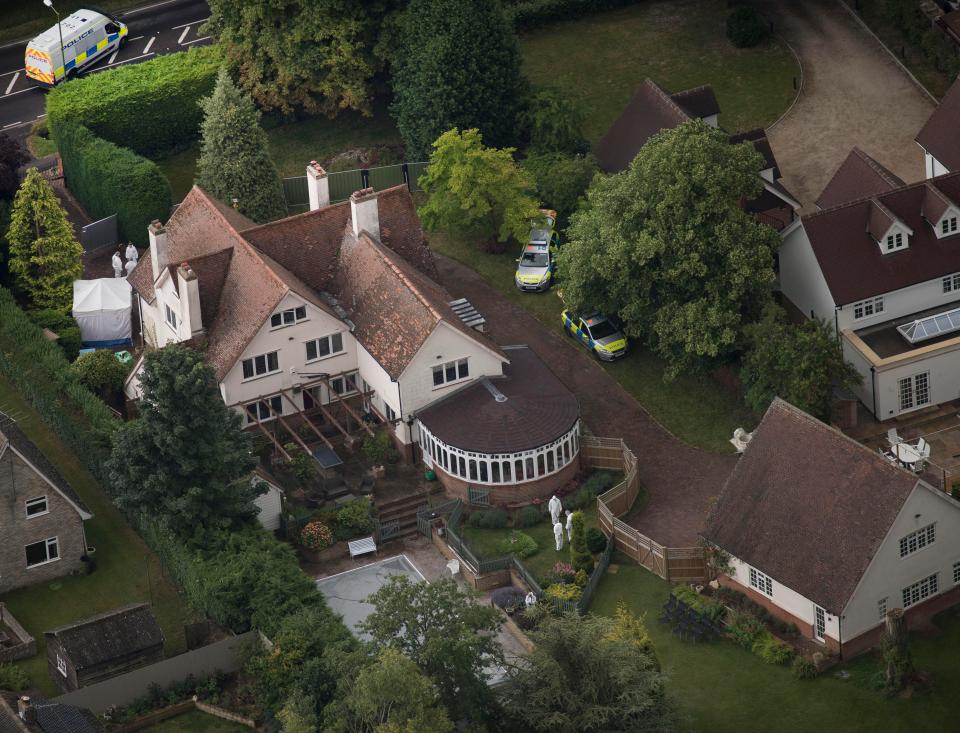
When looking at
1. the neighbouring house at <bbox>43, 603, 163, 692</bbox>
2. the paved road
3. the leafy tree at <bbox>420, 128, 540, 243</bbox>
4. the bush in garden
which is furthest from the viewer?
the paved road

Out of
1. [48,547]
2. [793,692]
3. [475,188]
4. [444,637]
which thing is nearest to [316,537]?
[48,547]

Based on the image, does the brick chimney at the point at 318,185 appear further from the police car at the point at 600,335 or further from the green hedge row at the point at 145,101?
the green hedge row at the point at 145,101

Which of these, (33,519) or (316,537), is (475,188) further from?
(33,519)

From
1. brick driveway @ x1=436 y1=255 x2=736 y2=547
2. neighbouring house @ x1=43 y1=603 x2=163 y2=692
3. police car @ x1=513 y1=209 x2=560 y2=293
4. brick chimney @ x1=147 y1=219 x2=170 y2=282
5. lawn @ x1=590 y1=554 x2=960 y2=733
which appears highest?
brick chimney @ x1=147 y1=219 x2=170 y2=282

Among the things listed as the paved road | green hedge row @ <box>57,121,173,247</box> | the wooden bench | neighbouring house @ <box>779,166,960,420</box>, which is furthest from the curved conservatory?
the paved road

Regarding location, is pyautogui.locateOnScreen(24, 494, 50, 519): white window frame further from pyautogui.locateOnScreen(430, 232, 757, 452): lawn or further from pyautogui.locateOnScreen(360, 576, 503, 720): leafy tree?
pyautogui.locateOnScreen(430, 232, 757, 452): lawn

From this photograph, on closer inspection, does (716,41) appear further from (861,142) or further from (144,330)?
(144,330)

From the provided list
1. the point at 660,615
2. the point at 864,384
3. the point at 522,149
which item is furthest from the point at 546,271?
the point at 660,615
